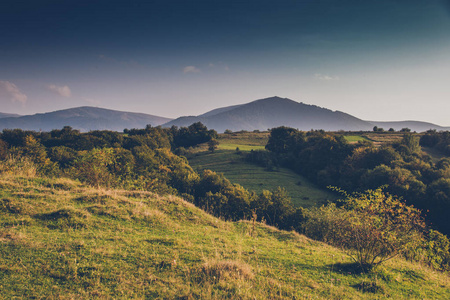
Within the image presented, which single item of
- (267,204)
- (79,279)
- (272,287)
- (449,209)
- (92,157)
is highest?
(92,157)

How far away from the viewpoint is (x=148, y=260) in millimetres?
7699

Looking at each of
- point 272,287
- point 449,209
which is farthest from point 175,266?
point 449,209

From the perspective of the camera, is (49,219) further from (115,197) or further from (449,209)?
(449,209)

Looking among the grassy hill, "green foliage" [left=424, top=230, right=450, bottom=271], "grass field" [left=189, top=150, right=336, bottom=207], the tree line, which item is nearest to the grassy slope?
"green foliage" [left=424, top=230, right=450, bottom=271]

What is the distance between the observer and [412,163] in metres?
54.5

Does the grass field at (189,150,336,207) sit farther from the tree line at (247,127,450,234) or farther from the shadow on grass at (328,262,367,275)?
the shadow on grass at (328,262,367,275)

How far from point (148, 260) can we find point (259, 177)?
60.0 m

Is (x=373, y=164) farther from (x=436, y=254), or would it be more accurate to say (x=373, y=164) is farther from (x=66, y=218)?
(x=66, y=218)

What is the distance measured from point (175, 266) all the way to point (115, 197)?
28.3ft

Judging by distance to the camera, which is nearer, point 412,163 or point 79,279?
point 79,279

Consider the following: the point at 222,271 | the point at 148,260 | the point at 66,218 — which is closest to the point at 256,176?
the point at 66,218

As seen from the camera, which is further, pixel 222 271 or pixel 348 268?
pixel 348 268

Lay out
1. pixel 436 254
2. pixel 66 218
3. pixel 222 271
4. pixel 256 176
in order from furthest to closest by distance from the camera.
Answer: pixel 256 176 → pixel 436 254 → pixel 66 218 → pixel 222 271

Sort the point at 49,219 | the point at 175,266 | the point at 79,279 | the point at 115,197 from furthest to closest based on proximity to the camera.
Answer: the point at 115,197, the point at 49,219, the point at 175,266, the point at 79,279
